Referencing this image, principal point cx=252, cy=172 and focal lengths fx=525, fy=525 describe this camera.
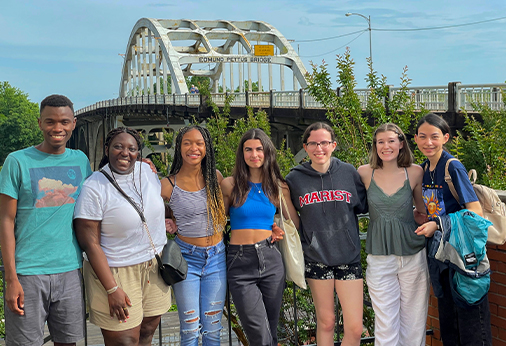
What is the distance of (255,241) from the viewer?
3.66 meters

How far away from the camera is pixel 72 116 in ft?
11.3

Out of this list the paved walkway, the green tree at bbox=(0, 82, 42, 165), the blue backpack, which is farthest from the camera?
the green tree at bbox=(0, 82, 42, 165)

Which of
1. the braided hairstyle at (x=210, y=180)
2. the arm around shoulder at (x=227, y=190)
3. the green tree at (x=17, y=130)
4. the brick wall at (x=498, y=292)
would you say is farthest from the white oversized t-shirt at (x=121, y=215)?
the green tree at (x=17, y=130)

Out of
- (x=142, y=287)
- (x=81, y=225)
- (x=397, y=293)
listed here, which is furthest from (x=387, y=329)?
(x=81, y=225)

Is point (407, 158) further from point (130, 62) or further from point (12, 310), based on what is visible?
point (130, 62)

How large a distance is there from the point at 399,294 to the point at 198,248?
1.49m

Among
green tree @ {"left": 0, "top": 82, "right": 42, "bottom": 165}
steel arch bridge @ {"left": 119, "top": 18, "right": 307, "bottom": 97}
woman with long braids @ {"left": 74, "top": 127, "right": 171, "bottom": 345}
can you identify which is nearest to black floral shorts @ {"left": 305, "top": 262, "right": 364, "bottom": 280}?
woman with long braids @ {"left": 74, "top": 127, "right": 171, "bottom": 345}

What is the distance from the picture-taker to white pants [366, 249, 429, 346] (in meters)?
3.78

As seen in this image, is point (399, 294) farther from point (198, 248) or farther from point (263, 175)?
point (198, 248)

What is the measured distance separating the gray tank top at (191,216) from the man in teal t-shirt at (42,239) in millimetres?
674

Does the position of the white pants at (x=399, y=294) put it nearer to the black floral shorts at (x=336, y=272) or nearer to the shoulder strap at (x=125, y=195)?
the black floral shorts at (x=336, y=272)

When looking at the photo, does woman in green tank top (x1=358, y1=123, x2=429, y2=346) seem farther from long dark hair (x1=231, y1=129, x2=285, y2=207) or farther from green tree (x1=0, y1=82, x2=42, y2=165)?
green tree (x1=0, y1=82, x2=42, y2=165)

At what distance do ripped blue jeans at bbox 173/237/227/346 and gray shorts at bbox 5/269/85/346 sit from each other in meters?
0.65

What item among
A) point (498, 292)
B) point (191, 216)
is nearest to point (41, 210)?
point (191, 216)
